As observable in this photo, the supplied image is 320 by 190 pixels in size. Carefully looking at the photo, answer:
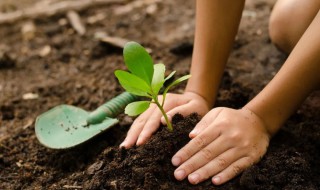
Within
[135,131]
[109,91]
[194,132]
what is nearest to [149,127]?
[135,131]

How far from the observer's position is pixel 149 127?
149 centimetres

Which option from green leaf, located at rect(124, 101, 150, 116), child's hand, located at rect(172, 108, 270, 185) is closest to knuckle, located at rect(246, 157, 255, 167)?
child's hand, located at rect(172, 108, 270, 185)

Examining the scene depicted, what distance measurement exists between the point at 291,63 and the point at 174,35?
125cm

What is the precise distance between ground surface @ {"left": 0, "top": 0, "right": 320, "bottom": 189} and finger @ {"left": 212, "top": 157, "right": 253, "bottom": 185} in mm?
21

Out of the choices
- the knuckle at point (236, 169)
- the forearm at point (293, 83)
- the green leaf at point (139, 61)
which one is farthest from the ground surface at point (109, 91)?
the green leaf at point (139, 61)

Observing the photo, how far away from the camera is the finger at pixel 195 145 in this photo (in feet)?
A: 4.46

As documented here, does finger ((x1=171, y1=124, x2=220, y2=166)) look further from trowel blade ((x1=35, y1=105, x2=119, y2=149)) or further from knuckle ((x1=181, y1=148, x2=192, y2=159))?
trowel blade ((x1=35, y1=105, x2=119, y2=149))

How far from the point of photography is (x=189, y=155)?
53.7 inches

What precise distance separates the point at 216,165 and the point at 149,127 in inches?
10.9

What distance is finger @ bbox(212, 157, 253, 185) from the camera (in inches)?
52.0

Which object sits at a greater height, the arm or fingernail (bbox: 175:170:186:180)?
the arm

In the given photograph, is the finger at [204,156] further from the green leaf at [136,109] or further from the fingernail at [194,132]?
the green leaf at [136,109]

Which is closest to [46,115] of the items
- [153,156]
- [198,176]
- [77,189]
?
[77,189]

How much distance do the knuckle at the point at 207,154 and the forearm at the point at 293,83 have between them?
23 cm
